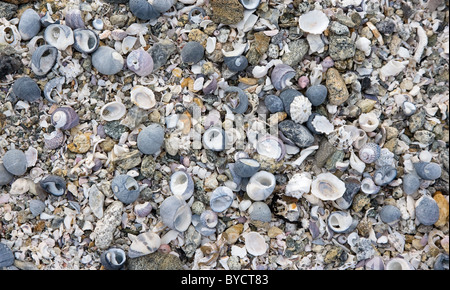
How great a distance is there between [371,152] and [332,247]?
0.73m

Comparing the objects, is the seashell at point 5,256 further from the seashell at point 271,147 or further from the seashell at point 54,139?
the seashell at point 271,147

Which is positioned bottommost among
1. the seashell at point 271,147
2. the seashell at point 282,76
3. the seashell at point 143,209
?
the seashell at point 143,209

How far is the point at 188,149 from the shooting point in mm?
2762

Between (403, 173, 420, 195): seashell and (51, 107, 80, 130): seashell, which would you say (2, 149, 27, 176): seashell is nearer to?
(51, 107, 80, 130): seashell

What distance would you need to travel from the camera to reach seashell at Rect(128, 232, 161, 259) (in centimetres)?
259

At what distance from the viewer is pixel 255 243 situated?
8.90 feet

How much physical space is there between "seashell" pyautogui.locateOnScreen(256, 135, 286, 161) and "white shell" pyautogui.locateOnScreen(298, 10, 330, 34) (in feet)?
2.75

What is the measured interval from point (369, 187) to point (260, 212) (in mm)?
820

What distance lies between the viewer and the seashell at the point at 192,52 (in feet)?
9.09

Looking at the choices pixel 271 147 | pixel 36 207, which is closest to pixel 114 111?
pixel 36 207

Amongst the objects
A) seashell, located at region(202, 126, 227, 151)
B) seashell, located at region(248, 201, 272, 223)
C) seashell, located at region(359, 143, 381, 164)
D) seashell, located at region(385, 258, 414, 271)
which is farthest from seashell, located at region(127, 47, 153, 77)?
seashell, located at region(385, 258, 414, 271)

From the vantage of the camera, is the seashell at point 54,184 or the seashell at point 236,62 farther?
the seashell at point 236,62

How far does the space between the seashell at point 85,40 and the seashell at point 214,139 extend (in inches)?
40.0

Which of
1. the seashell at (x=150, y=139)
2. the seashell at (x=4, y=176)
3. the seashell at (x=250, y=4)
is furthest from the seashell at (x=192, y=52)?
the seashell at (x=4, y=176)
